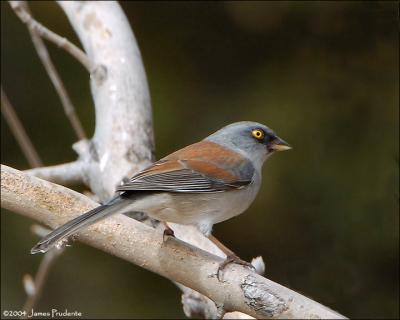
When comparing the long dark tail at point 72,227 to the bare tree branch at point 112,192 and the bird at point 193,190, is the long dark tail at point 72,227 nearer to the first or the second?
the bird at point 193,190

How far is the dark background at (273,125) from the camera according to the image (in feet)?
14.8

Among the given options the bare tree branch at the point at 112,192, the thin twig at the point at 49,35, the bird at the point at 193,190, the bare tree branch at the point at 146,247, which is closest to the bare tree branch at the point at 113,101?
the bare tree branch at the point at 112,192

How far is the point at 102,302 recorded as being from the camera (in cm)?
478

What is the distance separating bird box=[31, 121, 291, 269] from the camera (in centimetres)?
269

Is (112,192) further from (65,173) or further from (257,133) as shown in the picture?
(257,133)

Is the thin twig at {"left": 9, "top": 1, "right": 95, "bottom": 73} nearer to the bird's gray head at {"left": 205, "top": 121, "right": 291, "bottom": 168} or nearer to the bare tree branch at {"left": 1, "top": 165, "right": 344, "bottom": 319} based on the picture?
the bird's gray head at {"left": 205, "top": 121, "right": 291, "bottom": 168}

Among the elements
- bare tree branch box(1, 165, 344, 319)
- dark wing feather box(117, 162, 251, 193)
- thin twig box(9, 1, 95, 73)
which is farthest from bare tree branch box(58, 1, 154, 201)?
bare tree branch box(1, 165, 344, 319)

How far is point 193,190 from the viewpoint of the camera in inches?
118

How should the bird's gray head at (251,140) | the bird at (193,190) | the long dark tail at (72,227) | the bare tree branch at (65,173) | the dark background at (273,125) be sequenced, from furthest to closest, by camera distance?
the dark background at (273,125)
the bare tree branch at (65,173)
the bird's gray head at (251,140)
the bird at (193,190)
the long dark tail at (72,227)

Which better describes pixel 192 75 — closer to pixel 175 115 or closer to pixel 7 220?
pixel 175 115

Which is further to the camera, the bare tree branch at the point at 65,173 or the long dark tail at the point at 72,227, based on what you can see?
the bare tree branch at the point at 65,173

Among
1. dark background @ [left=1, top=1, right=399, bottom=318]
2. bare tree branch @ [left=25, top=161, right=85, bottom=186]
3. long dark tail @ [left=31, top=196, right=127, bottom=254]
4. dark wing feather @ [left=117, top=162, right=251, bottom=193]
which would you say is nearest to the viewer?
long dark tail @ [left=31, top=196, right=127, bottom=254]

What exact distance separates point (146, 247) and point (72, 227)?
34 centimetres

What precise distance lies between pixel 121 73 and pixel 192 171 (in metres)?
0.96
